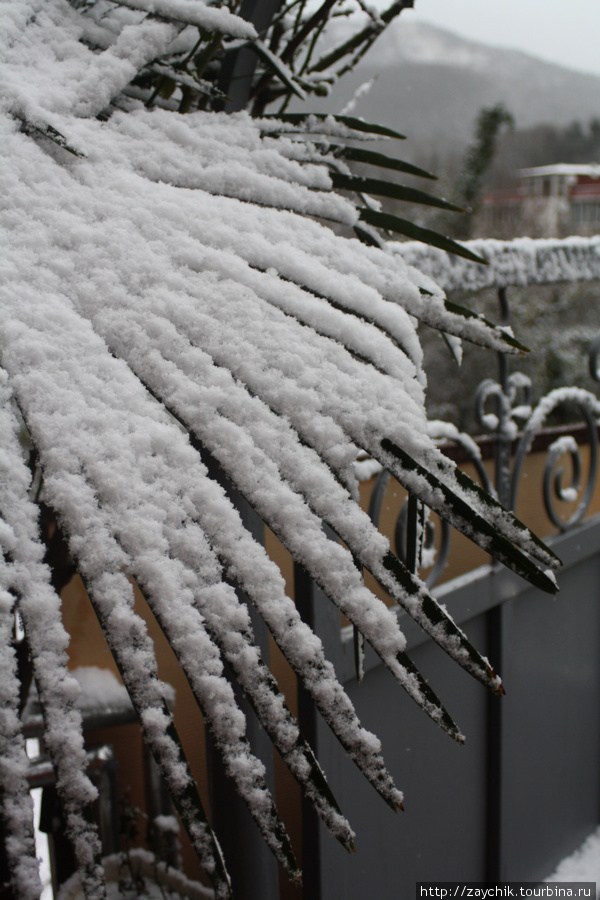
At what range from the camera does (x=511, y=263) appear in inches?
50.6

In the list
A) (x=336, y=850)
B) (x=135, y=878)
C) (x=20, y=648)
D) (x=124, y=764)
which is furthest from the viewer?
(x=124, y=764)

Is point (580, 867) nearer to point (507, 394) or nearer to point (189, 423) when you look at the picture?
point (507, 394)

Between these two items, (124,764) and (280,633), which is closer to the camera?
(280,633)

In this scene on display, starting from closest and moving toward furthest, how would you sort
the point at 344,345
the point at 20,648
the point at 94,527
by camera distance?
the point at 94,527 → the point at 344,345 → the point at 20,648

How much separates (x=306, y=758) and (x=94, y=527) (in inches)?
7.4

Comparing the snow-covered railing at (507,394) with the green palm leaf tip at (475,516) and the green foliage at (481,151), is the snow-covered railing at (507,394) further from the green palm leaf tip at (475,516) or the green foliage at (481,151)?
the green foliage at (481,151)

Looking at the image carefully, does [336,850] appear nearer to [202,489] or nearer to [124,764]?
[124,764]

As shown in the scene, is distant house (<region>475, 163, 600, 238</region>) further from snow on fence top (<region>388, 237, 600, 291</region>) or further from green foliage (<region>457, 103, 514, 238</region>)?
snow on fence top (<region>388, 237, 600, 291</region>)

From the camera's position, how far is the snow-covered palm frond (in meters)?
0.35

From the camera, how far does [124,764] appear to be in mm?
1574

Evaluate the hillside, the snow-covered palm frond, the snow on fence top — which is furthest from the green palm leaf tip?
the hillside

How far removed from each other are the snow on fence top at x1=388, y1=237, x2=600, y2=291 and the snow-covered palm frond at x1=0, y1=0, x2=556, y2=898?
492 mm

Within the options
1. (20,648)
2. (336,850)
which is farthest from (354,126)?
(336,850)

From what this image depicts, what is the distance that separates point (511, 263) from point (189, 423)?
109 centimetres
